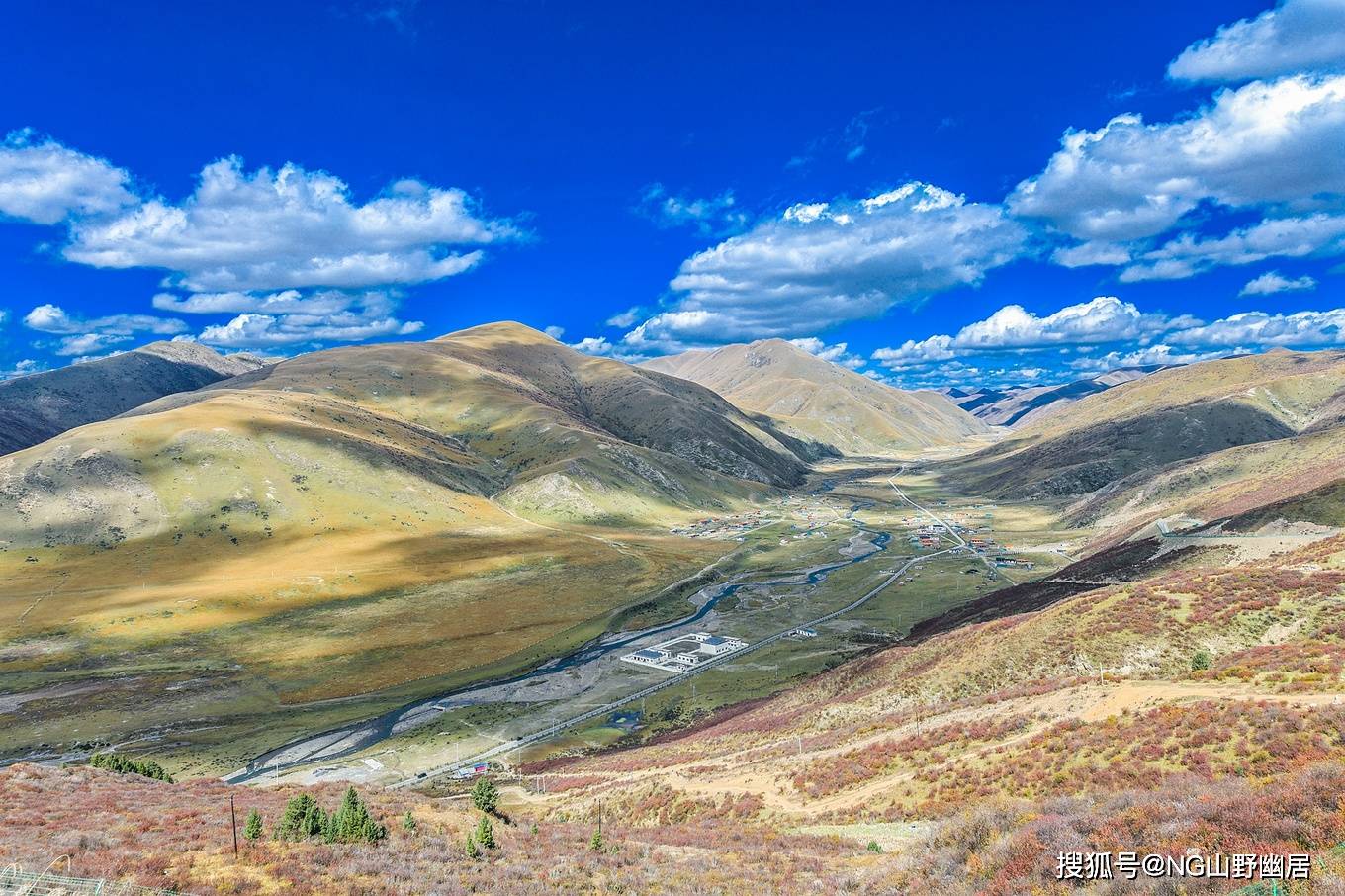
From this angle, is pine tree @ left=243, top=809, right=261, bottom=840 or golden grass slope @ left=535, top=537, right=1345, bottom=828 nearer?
pine tree @ left=243, top=809, right=261, bottom=840

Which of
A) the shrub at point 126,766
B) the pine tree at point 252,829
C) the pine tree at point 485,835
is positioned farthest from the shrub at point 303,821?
the shrub at point 126,766

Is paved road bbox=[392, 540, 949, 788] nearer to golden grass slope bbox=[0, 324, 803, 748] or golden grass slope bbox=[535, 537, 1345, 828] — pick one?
golden grass slope bbox=[535, 537, 1345, 828]

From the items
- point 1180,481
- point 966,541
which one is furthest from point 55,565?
point 1180,481

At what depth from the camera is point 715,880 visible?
24.5 m

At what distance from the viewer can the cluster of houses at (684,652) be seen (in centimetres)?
10723

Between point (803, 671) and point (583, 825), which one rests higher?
point (583, 825)

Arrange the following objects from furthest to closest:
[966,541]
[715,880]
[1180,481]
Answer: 1. [966,541]
2. [1180,481]
3. [715,880]

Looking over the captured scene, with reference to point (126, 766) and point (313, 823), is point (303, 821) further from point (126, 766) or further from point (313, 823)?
point (126, 766)

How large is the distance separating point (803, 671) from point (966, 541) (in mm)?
116476

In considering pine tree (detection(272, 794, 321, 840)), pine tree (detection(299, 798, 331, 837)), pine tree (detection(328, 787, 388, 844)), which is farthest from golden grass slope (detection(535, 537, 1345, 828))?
pine tree (detection(272, 794, 321, 840))

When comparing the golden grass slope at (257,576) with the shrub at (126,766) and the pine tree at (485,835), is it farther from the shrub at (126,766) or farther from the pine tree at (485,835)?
the pine tree at (485,835)

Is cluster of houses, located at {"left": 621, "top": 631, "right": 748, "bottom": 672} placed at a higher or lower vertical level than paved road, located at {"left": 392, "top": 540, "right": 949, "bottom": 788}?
higher

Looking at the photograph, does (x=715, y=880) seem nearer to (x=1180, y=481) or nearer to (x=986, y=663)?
(x=986, y=663)

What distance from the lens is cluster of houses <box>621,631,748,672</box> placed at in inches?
4222
